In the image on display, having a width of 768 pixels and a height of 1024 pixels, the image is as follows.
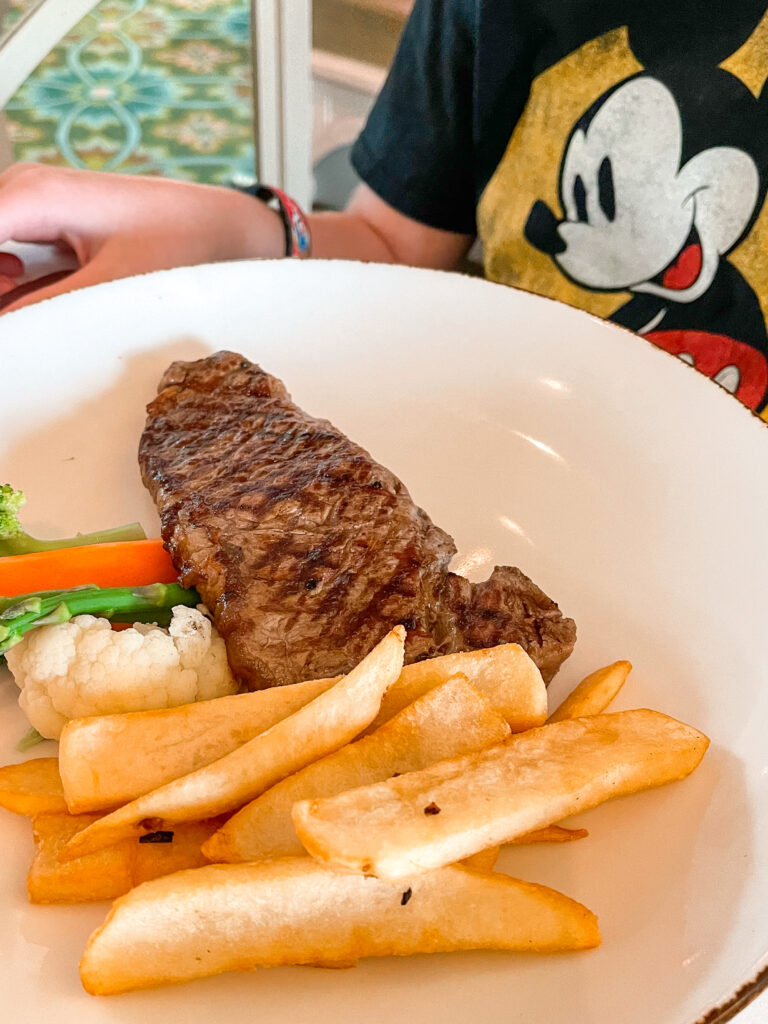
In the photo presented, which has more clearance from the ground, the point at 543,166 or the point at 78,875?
the point at 543,166

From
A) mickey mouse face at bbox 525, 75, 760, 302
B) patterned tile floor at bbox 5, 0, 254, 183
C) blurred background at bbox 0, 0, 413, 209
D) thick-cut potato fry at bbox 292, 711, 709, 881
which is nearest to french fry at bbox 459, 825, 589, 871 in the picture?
thick-cut potato fry at bbox 292, 711, 709, 881

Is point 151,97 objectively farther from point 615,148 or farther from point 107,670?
point 107,670

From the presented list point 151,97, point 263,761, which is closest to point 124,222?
point 263,761

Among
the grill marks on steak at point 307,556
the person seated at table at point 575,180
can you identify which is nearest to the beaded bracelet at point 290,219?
the person seated at table at point 575,180

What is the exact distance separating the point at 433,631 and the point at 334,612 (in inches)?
8.3

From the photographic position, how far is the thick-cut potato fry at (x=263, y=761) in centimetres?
129

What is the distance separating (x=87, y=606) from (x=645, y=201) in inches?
77.9

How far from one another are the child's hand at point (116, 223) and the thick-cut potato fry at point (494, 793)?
1.77 metres

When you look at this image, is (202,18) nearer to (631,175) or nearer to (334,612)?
(631,175)

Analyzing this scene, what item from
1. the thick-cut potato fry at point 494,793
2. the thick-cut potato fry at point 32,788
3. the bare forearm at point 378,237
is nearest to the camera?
the thick-cut potato fry at point 494,793

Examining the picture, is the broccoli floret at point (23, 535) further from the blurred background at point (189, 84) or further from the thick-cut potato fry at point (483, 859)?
the blurred background at point (189, 84)

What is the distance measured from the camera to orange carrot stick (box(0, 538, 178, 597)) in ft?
5.95

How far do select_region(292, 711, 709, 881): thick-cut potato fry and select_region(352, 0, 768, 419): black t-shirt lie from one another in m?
1.48

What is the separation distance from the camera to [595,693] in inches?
61.6
